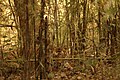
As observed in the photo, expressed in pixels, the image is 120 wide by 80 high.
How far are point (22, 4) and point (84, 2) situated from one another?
1440 millimetres

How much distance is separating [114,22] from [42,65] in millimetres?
1305

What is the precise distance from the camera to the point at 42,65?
172cm

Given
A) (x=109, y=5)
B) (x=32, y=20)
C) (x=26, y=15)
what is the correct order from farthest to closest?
(x=109, y=5) → (x=32, y=20) → (x=26, y=15)

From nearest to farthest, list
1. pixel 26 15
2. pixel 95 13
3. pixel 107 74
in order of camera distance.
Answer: pixel 26 15 → pixel 107 74 → pixel 95 13

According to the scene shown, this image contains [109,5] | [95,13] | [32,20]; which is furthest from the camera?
[95,13]

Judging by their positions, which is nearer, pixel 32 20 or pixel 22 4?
pixel 22 4

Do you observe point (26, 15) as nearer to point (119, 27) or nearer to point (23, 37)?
point (23, 37)

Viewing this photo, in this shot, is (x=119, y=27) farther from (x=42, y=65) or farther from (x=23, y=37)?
(x=23, y=37)

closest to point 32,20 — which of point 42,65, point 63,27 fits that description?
point 42,65

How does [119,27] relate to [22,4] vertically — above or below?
below

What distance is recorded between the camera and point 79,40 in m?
2.86

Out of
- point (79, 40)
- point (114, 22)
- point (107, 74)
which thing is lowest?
point (107, 74)

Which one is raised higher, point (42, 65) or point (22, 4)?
point (22, 4)

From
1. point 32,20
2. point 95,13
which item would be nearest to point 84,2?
point 95,13
